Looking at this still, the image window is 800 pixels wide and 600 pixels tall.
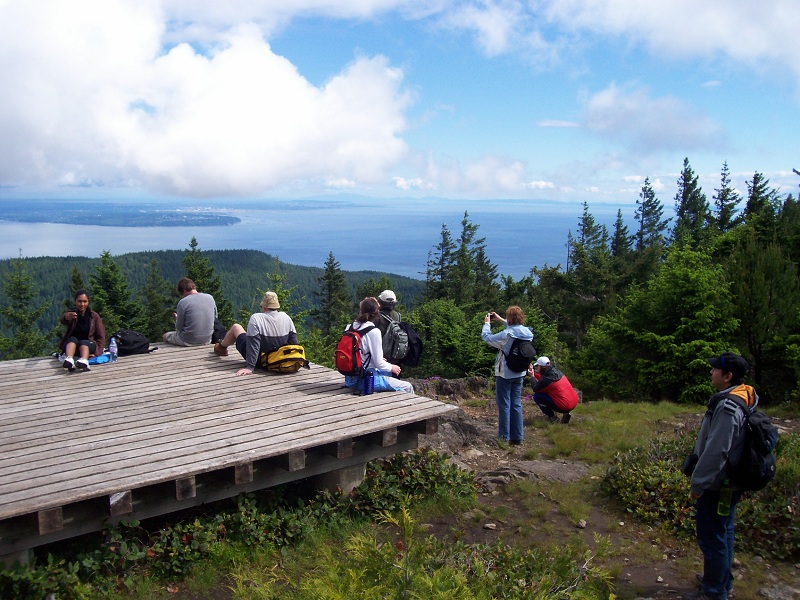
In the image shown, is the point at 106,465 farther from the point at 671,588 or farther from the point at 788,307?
the point at 788,307

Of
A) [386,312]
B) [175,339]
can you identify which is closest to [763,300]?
[386,312]

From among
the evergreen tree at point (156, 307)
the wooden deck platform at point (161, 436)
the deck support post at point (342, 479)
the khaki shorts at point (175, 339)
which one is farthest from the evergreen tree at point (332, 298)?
the deck support post at point (342, 479)

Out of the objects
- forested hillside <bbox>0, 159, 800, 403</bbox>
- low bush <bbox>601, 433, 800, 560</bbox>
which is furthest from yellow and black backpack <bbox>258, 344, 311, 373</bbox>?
forested hillside <bbox>0, 159, 800, 403</bbox>

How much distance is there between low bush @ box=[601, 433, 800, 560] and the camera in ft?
18.0

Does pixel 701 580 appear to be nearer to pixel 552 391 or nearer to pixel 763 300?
pixel 552 391

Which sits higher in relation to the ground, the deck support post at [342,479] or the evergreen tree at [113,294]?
the deck support post at [342,479]

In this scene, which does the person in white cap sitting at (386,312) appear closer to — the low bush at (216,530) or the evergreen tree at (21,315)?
the low bush at (216,530)

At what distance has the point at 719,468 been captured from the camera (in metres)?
4.32

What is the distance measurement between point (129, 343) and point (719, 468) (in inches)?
306

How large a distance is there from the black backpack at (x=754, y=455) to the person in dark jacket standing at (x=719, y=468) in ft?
0.12

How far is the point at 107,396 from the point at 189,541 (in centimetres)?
255

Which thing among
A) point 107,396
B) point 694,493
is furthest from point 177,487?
point 694,493

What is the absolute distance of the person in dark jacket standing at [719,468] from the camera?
14.3 feet

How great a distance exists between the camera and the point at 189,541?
16.5 ft
